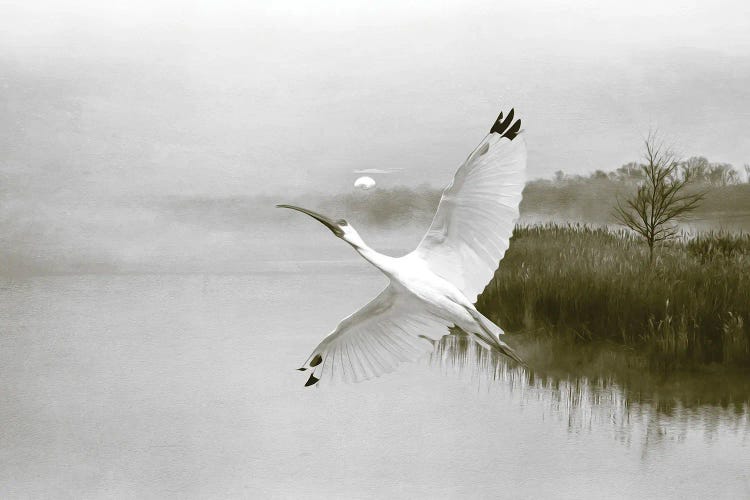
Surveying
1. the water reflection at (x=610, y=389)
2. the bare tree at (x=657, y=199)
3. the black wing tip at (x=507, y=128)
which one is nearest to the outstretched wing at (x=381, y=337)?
the water reflection at (x=610, y=389)

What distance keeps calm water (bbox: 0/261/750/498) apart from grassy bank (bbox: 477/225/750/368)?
17cm

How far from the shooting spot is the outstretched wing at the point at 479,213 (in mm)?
1918

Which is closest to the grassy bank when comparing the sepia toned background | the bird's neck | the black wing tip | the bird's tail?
the sepia toned background

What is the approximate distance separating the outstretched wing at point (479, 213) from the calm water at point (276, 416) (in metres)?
0.33

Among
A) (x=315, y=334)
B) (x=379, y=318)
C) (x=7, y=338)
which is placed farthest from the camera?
(x=7, y=338)

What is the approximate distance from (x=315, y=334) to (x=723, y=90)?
5.06ft

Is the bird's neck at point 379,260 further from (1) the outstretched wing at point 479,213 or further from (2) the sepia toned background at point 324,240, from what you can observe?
(2) the sepia toned background at point 324,240

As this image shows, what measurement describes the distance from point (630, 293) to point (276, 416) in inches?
46.4

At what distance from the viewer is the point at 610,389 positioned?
244 cm

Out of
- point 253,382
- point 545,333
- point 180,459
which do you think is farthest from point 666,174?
point 180,459

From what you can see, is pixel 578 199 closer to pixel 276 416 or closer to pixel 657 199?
pixel 657 199

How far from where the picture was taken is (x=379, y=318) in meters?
2.13

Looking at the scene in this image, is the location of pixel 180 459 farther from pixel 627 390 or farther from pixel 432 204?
pixel 627 390

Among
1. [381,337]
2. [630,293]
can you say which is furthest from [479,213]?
[630,293]
